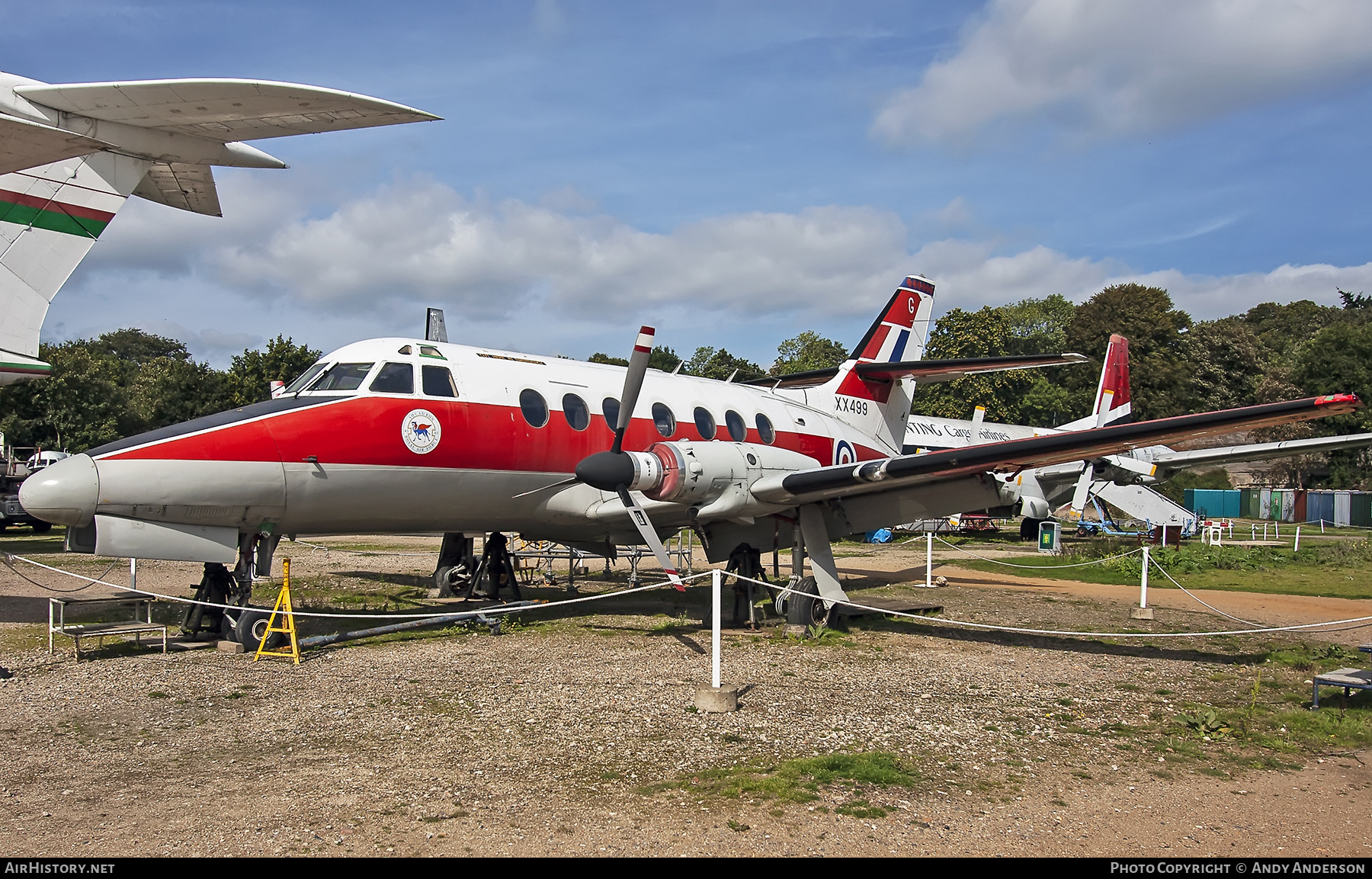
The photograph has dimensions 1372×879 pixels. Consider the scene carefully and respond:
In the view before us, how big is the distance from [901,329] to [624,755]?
42.6ft

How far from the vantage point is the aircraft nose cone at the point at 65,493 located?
9.18 m

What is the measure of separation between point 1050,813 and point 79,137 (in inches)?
511

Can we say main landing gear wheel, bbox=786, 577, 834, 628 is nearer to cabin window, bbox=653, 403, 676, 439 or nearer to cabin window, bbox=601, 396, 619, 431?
cabin window, bbox=653, 403, 676, 439

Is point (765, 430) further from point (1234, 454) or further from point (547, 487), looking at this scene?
point (1234, 454)

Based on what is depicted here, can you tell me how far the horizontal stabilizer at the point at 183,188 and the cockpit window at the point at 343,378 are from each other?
5364 mm

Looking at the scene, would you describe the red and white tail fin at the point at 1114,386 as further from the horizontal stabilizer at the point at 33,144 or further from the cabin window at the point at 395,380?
the horizontal stabilizer at the point at 33,144

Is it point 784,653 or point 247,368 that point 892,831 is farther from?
point 247,368

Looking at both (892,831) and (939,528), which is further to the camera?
(939,528)

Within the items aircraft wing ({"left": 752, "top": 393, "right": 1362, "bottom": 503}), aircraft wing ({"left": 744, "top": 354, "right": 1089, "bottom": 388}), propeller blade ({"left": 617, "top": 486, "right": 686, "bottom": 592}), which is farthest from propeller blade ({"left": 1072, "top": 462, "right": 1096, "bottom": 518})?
propeller blade ({"left": 617, "top": 486, "right": 686, "bottom": 592})

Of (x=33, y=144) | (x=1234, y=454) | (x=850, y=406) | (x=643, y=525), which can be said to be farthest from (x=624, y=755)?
(x=1234, y=454)
